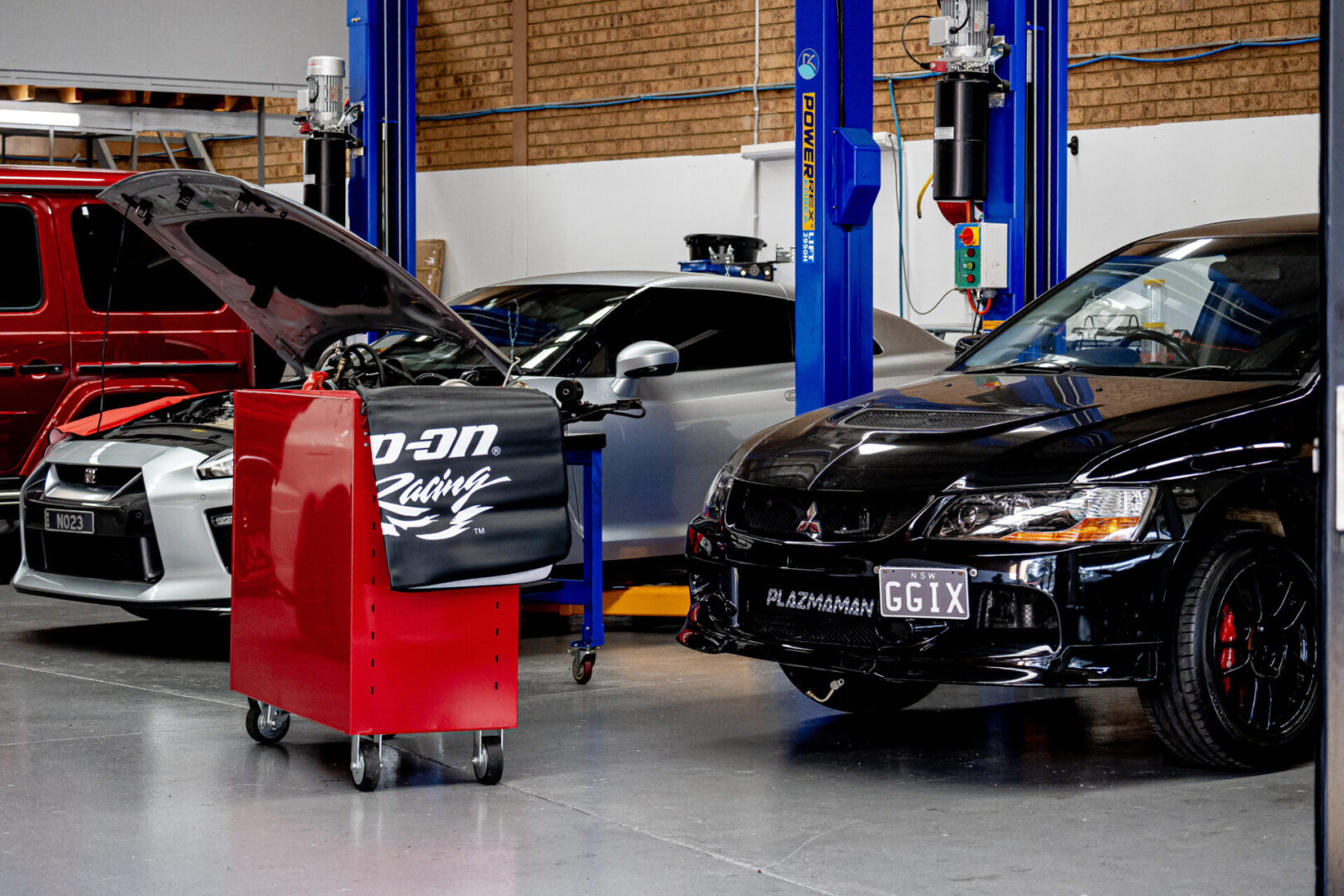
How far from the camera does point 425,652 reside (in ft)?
15.5

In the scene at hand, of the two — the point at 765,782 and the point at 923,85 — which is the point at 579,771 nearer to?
the point at 765,782

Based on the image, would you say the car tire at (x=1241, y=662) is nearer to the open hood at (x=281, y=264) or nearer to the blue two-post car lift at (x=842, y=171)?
the open hood at (x=281, y=264)

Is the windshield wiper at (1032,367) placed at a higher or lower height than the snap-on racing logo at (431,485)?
higher

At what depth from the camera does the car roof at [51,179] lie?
8.45 m

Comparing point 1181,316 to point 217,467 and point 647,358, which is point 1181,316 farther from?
point 217,467

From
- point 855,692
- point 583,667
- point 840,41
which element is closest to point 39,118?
point 840,41

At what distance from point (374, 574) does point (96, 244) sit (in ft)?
15.2

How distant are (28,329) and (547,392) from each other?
10.0 ft

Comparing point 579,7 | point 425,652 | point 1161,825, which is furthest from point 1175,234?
point 579,7

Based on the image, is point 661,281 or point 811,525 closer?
point 811,525

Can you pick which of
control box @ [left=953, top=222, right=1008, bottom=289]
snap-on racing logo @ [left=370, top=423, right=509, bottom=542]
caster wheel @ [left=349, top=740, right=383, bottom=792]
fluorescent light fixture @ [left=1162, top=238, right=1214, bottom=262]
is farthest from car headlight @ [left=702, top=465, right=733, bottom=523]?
control box @ [left=953, top=222, right=1008, bottom=289]

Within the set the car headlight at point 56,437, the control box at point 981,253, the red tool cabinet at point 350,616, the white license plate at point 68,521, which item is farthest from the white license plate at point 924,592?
the car headlight at point 56,437

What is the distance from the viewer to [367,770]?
466 centimetres

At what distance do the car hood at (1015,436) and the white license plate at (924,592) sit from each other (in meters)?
0.23
